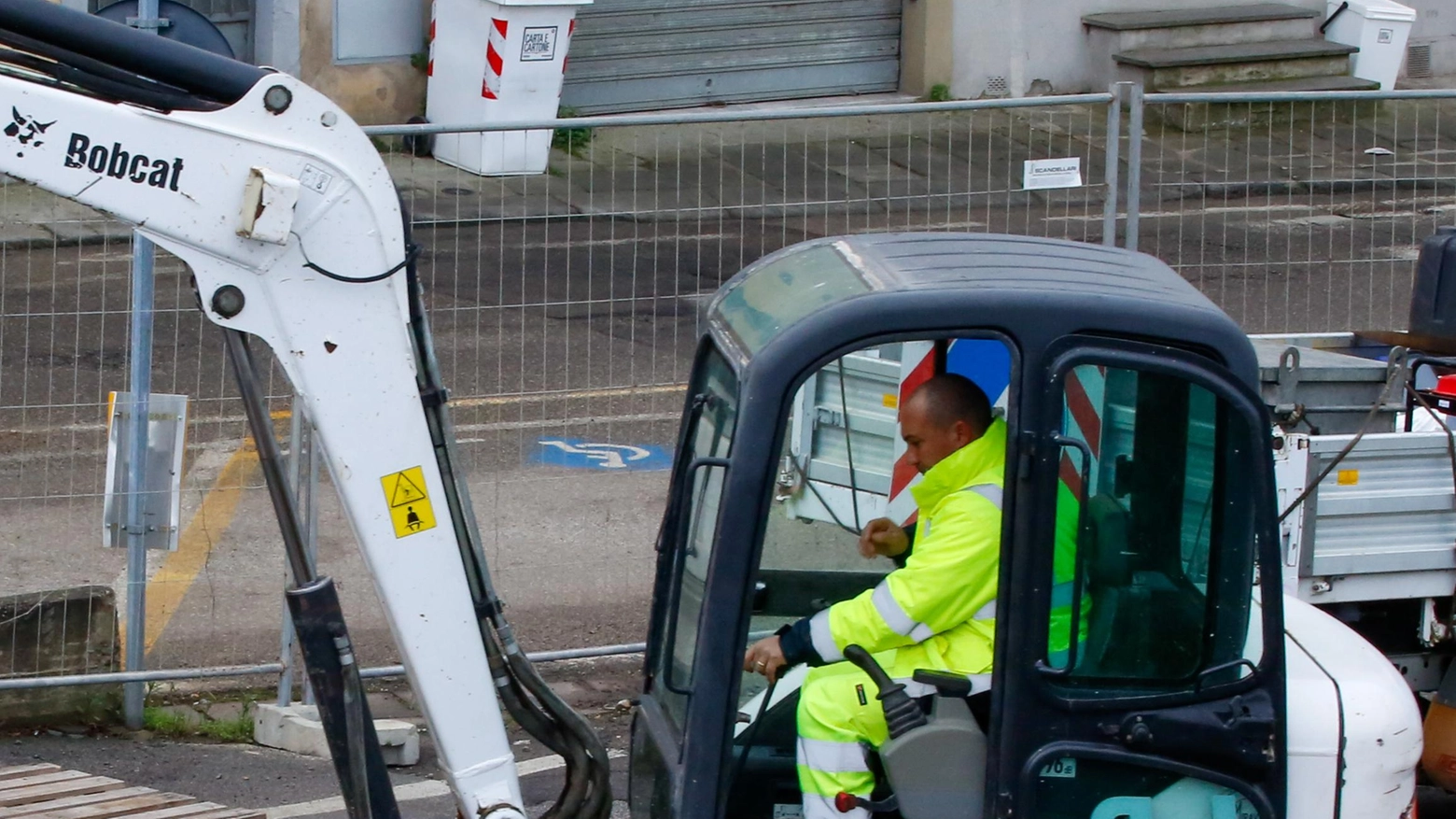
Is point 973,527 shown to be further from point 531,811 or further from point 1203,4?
point 1203,4

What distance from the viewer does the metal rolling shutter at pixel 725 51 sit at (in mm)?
16641

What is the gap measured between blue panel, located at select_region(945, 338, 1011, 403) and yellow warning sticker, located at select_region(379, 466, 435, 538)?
1322 millimetres

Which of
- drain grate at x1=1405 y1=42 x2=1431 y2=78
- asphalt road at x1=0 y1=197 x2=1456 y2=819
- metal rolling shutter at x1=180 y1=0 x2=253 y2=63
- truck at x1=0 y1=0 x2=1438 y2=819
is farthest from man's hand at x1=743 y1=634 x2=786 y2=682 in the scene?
drain grate at x1=1405 y1=42 x2=1431 y2=78

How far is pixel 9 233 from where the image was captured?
19.5 feet

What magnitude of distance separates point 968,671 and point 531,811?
203 centimetres

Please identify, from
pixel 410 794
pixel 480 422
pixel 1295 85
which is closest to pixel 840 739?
pixel 410 794

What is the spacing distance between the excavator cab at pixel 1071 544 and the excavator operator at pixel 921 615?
1.8 inches

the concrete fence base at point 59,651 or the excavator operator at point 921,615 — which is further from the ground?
the excavator operator at point 921,615

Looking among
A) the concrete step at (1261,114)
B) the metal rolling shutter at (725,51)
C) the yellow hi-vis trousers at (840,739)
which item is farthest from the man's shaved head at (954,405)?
the metal rolling shutter at (725,51)

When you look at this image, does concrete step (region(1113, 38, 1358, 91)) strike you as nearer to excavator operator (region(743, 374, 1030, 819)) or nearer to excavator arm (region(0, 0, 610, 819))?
excavator operator (region(743, 374, 1030, 819))

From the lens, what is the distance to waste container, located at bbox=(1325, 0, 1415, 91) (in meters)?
18.3

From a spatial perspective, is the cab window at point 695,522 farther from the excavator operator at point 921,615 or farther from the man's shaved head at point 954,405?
the man's shaved head at point 954,405

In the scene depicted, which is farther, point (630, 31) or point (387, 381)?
point (630, 31)

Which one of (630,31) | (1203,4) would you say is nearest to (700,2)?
(630,31)
